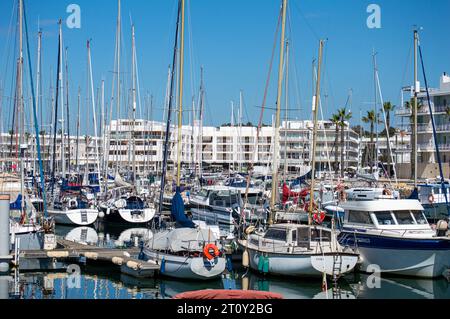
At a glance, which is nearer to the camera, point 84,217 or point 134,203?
point 84,217

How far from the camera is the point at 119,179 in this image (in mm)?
51656

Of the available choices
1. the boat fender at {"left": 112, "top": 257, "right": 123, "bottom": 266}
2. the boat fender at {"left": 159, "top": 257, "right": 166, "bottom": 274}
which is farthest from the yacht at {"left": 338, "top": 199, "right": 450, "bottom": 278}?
the boat fender at {"left": 112, "top": 257, "right": 123, "bottom": 266}

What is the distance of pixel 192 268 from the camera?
24.9 m

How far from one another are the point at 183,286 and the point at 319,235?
527 cm

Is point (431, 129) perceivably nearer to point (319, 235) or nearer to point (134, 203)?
point (134, 203)

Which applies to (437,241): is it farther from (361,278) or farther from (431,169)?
(431,169)

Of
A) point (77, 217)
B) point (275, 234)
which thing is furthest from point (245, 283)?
point (77, 217)

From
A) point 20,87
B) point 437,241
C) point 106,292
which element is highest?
point 20,87

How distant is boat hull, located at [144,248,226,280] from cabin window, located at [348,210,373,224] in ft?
20.0

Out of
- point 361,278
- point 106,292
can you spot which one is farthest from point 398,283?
point 106,292

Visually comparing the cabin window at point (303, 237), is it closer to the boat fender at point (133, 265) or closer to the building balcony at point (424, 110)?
the boat fender at point (133, 265)

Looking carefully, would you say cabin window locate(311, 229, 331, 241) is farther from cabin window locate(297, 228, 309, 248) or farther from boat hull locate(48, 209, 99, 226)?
boat hull locate(48, 209, 99, 226)

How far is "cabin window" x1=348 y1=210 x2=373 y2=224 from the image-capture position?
27609 millimetres

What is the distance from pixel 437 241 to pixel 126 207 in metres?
26.0
